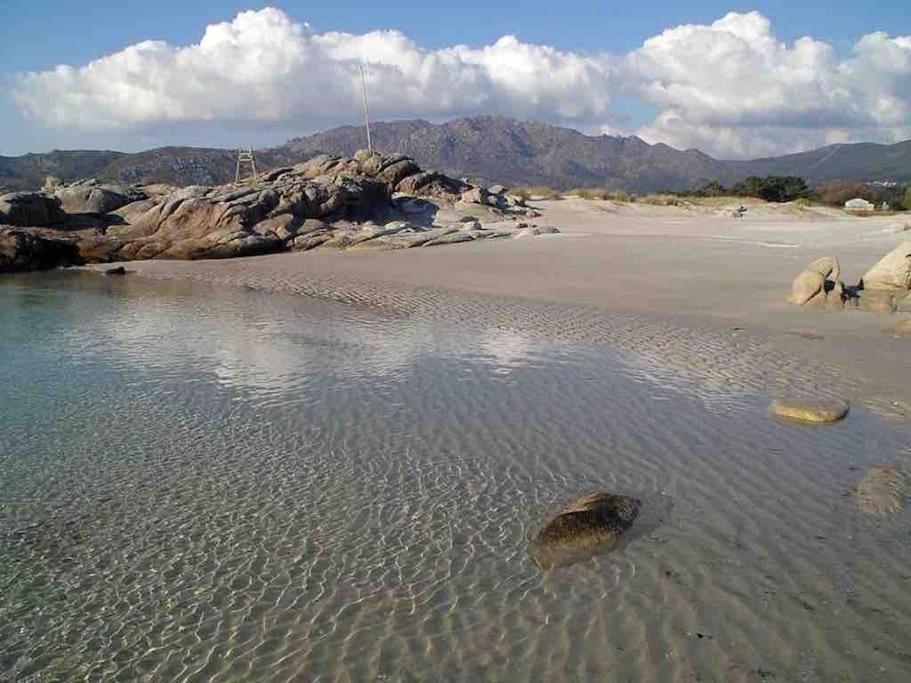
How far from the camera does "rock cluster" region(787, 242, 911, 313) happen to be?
45.3 ft

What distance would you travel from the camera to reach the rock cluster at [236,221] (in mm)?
25203

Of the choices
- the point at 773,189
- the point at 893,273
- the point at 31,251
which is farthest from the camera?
the point at 773,189

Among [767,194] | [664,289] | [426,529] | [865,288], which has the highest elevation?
Answer: [767,194]

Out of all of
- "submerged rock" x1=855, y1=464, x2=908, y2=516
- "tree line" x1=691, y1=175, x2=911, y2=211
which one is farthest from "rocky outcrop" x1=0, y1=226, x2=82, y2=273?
"tree line" x1=691, y1=175, x2=911, y2=211

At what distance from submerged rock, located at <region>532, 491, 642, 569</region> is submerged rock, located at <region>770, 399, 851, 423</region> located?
3.21 metres

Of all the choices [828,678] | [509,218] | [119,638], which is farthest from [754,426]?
[509,218]

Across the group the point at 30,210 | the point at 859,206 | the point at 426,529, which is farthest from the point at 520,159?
the point at 426,529

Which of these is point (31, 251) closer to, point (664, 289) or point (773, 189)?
point (664, 289)

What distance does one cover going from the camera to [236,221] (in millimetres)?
26219

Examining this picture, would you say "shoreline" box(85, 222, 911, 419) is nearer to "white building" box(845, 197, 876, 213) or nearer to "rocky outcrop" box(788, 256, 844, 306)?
"rocky outcrop" box(788, 256, 844, 306)

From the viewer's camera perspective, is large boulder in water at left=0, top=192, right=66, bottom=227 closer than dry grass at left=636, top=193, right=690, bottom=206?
Yes

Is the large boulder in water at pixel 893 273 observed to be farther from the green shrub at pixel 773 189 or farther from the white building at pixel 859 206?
the green shrub at pixel 773 189

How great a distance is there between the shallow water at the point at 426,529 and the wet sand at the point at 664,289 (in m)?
1.60

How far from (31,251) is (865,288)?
2383cm
